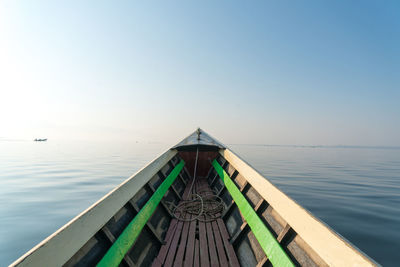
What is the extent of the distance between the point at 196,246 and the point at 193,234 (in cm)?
38

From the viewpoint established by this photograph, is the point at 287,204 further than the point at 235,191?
No

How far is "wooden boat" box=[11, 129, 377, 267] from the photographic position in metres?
1.26

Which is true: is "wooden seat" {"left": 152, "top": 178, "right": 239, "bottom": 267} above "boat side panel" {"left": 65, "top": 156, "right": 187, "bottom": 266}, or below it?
below

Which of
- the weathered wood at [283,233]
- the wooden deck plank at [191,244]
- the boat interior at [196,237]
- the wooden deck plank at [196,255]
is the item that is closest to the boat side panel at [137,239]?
the boat interior at [196,237]

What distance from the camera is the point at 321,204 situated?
6.91 m

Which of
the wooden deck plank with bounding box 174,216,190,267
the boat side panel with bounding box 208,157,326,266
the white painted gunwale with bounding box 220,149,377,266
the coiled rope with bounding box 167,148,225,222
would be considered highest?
the white painted gunwale with bounding box 220,149,377,266

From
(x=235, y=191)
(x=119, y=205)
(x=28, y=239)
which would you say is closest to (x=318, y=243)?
(x=119, y=205)

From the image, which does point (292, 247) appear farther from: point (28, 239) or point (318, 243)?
point (28, 239)

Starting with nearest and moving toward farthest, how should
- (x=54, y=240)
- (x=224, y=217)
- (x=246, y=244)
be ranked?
1. (x=54, y=240)
2. (x=246, y=244)
3. (x=224, y=217)

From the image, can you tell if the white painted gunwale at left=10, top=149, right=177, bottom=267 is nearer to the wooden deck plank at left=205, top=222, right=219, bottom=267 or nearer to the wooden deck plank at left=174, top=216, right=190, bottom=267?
the wooden deck plank at left=174, top=216, right=190, bottom=267

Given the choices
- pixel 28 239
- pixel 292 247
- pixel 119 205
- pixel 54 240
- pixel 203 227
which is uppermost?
pixel 54 240

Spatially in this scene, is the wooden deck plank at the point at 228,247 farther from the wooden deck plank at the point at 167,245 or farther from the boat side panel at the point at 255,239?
the wooden deck plank at the point at 167,245

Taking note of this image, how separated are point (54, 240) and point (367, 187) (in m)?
12.7

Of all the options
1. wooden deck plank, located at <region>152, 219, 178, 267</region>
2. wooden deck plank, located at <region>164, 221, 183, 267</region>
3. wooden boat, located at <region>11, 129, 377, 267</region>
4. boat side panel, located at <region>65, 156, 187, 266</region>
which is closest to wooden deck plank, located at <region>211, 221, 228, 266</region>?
wooden boat, located at <region>11, 129, 377, 267</region>
